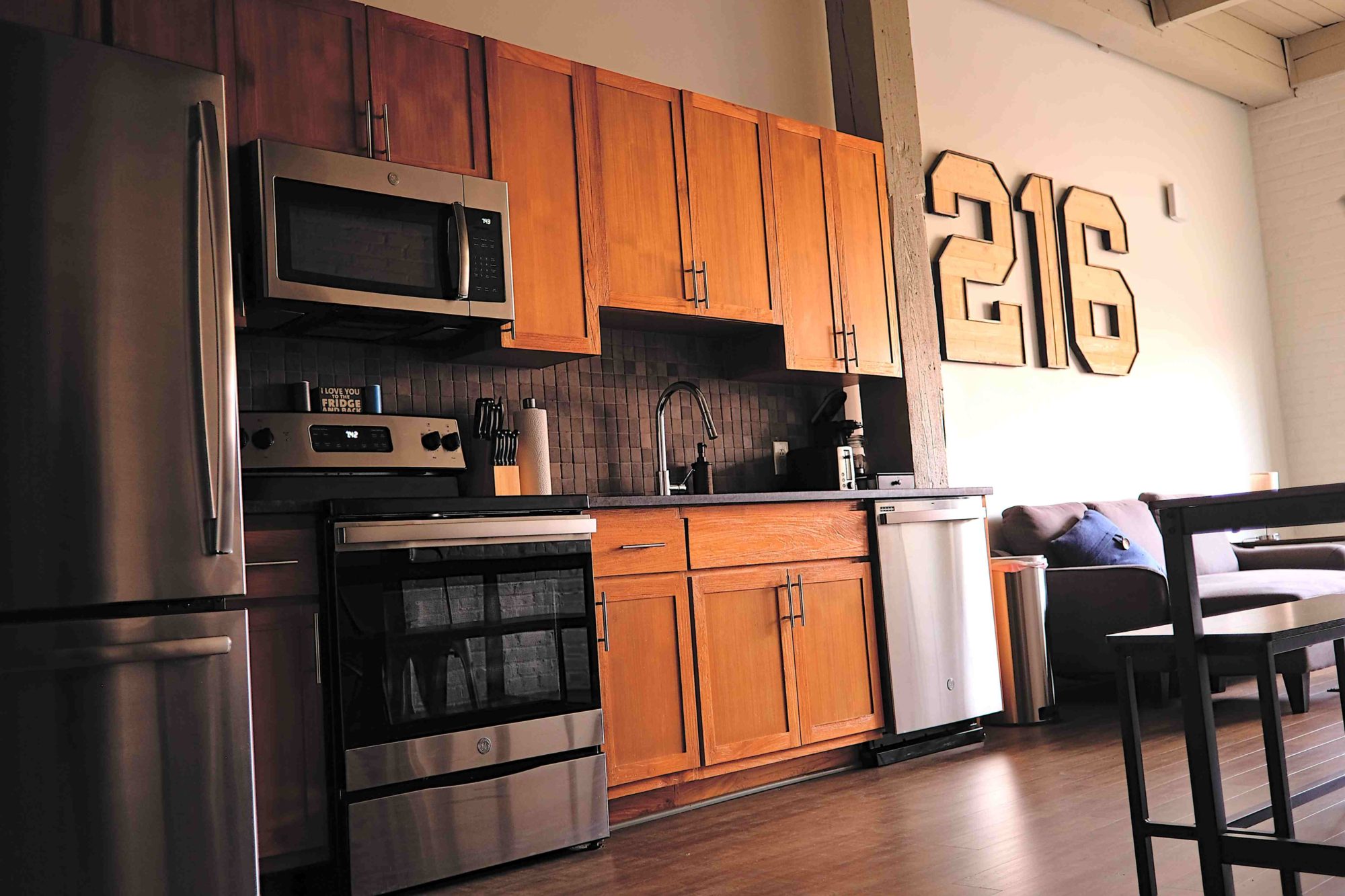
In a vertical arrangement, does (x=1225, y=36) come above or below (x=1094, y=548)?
above

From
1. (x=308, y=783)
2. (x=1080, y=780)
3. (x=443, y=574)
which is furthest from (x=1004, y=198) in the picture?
(x=308, y=783)

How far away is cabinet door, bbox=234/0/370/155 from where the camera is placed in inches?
115

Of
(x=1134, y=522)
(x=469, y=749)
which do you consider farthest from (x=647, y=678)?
(x=1134, y=522)

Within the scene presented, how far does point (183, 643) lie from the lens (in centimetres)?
220

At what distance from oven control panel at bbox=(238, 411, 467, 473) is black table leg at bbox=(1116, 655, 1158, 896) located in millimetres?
1878

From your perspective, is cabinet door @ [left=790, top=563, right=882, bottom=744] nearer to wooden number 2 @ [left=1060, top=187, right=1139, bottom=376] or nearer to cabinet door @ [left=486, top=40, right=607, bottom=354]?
cabinet door @ [left=486, top=40, right=607, bottom=354]

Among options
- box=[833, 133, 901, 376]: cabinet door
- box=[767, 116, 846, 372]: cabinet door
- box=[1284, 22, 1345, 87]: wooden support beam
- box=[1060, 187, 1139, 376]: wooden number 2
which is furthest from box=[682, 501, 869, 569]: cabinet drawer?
box=[1284, 22, 1345, 87]: wooden support beam

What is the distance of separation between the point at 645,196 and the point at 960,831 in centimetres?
215

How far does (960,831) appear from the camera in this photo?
288cm

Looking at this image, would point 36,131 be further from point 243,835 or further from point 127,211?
point 243,835

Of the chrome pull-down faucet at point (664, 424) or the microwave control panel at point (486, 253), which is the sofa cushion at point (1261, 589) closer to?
the chrome pull-down faucet at point (664, 424)

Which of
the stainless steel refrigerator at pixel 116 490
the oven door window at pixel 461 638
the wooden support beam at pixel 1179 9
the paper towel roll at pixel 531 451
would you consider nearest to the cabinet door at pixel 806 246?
the paper towel roll at pixel 531 451

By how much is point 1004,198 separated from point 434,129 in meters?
3.29

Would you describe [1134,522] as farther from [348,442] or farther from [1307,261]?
[348,442]
